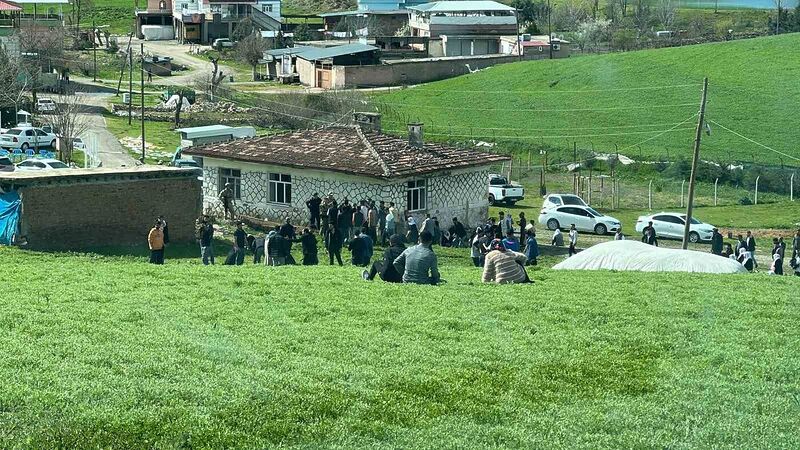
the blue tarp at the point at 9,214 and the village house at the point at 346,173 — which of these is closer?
the blue tarp at the point at 9,214

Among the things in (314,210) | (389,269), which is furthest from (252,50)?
(389,269)

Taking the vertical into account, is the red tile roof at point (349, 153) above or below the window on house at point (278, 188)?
above

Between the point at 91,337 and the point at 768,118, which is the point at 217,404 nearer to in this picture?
the point at 91,337

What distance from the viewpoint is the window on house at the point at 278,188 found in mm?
44031

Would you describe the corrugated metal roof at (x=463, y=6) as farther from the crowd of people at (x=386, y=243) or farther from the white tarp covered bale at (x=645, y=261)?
the white tarp covered bale at (x=645, y=261)

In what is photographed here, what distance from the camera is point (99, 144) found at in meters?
67.1

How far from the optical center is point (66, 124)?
203ft

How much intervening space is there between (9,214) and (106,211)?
8.78 ft

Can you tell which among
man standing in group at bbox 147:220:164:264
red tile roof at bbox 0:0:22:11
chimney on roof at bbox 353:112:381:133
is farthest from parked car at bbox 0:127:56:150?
man standing in group at bbox 147:220:164:264

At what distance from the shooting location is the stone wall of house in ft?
139

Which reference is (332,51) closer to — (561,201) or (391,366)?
(561,201)

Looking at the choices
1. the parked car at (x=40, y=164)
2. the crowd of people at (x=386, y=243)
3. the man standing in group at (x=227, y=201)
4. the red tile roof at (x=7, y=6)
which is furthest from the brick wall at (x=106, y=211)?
the red tile roof at (x=7, y=6)

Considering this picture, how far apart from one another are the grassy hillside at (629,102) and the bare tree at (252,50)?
17.5m

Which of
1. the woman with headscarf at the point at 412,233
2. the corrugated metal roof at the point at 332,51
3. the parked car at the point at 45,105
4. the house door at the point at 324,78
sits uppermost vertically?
the corrugated metal roof at the point at 332,51
